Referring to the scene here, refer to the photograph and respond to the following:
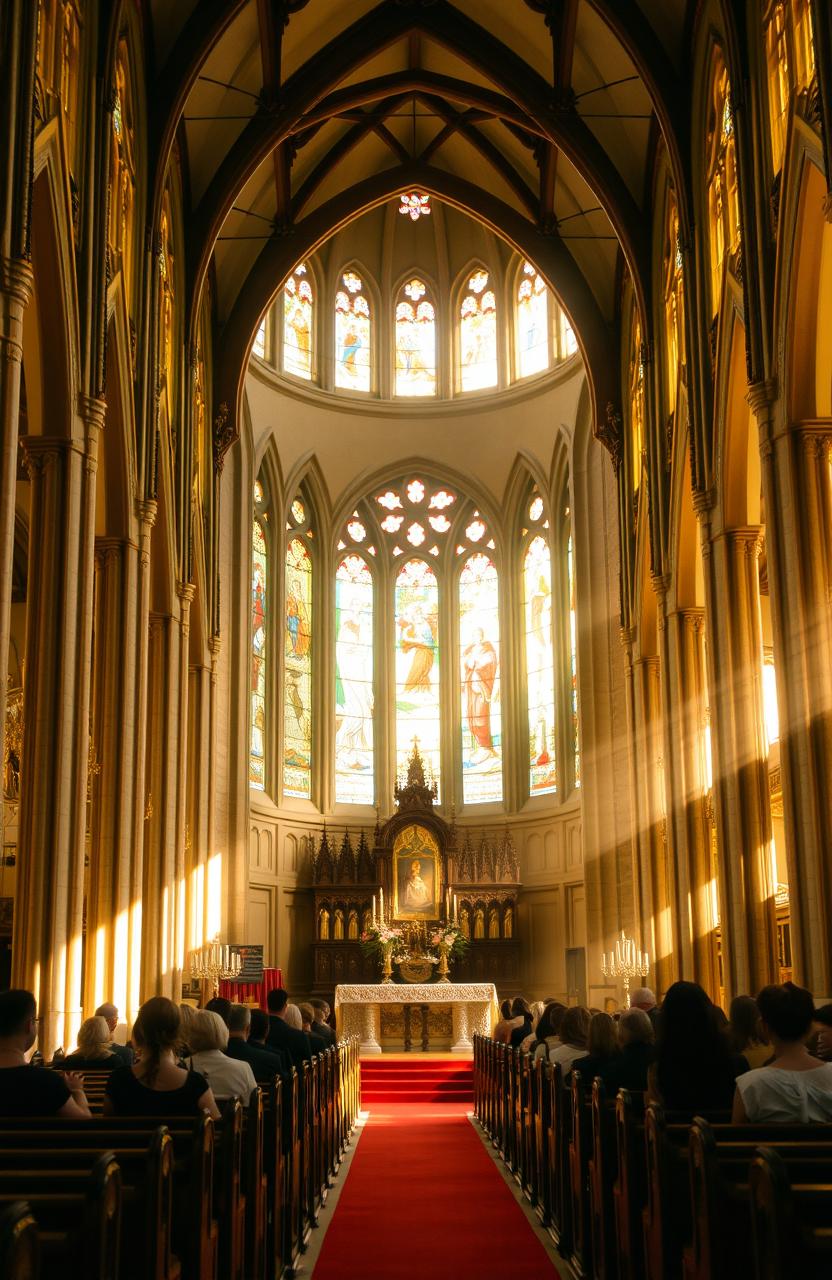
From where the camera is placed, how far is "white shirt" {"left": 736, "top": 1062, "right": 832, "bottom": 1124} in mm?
5211

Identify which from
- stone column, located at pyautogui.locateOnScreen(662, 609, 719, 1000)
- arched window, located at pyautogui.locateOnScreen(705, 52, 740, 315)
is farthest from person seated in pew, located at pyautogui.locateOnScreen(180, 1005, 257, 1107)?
stone column, located at pyautogui.locateOnScreen(662, 609, 719, 1000)

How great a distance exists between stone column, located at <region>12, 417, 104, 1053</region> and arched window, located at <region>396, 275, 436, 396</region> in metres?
18.6

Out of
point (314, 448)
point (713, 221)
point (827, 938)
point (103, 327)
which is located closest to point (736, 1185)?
point (827, 938)

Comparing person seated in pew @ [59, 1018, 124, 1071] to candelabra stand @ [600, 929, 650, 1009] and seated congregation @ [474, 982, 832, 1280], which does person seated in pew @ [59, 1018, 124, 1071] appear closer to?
seated congregation @ [474, 982, 832, 1280]

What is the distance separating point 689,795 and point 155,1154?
14.6 m

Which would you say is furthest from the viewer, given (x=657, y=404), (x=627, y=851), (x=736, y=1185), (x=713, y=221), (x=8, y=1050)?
(x=627, y=851)

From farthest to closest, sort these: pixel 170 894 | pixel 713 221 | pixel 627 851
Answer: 1. pixel 627 851
2. pixel 170 894
3. pixel 713 221

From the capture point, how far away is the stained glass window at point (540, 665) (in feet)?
93.1

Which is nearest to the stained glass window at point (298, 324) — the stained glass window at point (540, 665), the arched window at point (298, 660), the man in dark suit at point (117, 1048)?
the arched window at point (298, 660)

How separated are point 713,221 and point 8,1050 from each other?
14.2 metres

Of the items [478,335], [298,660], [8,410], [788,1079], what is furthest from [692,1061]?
[478,335]

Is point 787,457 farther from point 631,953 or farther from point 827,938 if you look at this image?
point 631,953

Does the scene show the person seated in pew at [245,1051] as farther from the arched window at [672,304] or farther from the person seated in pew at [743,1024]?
the arched window at [672,304]

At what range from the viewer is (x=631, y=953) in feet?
65.6
